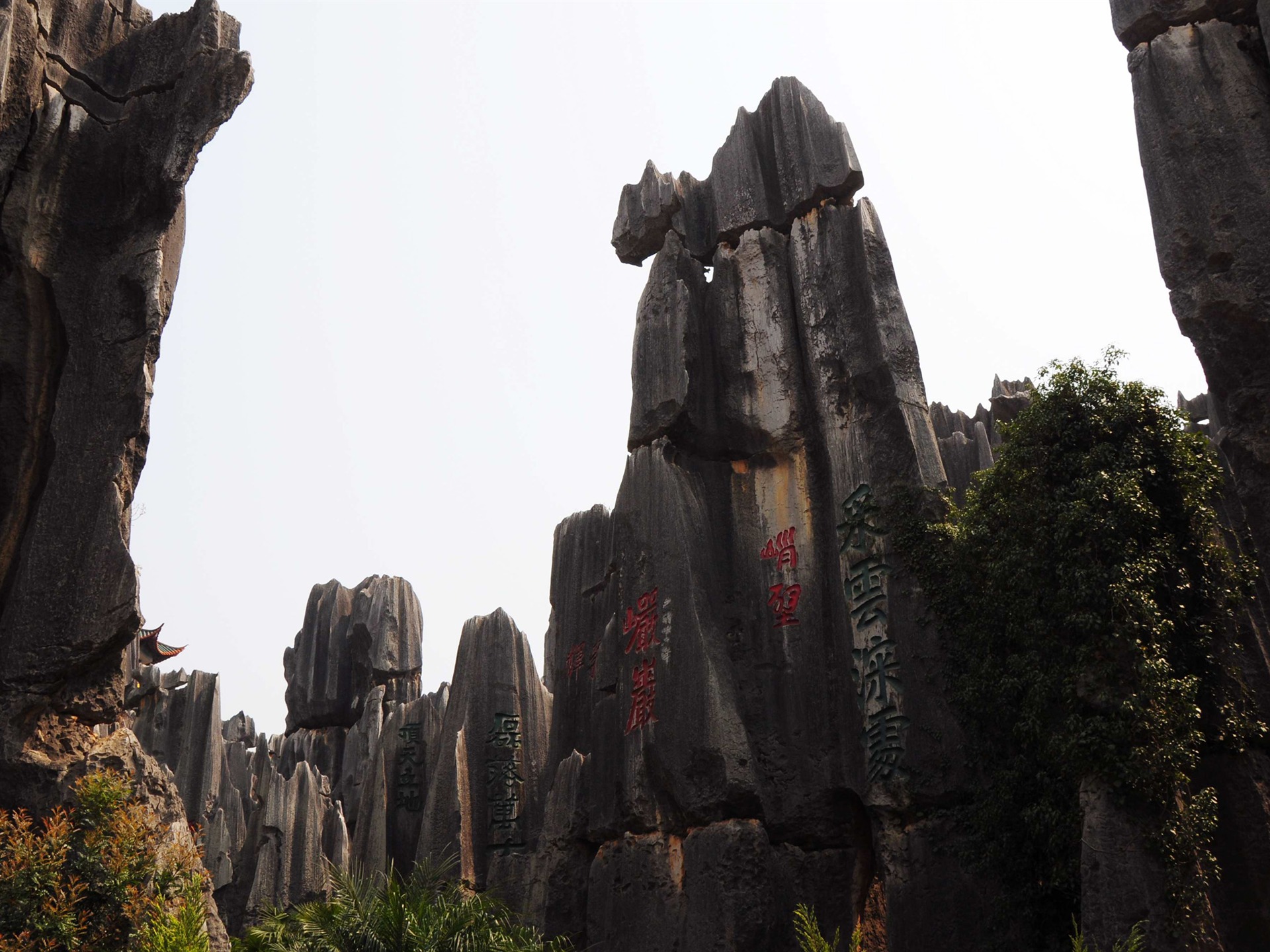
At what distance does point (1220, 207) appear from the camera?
962 cm

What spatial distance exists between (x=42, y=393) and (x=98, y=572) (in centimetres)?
162

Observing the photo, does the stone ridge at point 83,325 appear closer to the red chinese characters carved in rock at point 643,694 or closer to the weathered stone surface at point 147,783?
the weathered stone surface at point 147,783

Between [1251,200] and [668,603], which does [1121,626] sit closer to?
[1251,200]

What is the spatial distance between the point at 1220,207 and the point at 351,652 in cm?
2704

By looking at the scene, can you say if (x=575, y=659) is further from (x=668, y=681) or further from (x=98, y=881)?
(x=98, y=881)

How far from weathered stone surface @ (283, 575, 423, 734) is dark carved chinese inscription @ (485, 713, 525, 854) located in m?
11.1

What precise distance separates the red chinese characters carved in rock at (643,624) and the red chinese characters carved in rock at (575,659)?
6.17m

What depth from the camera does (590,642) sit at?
19.4 meters

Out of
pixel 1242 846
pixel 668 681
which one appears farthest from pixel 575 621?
pixel 1242 846

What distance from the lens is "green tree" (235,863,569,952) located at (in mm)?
9094

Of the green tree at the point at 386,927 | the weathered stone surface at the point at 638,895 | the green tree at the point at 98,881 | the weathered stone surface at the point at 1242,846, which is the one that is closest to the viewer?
the green tree at the point at 98,881

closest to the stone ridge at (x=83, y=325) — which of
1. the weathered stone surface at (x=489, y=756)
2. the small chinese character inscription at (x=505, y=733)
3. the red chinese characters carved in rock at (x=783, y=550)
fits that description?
the red chinese characters carved in rock at (x=783, y=550)

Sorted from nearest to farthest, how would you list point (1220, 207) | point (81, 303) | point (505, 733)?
point (81, 303) < point (1220, 207) < point (505, 733)

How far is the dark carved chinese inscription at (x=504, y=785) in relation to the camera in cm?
1964
